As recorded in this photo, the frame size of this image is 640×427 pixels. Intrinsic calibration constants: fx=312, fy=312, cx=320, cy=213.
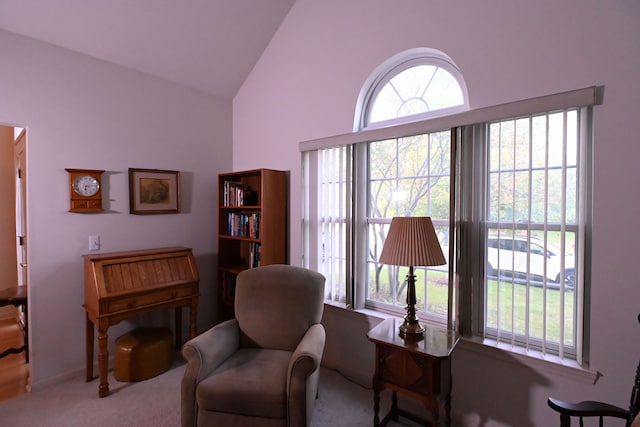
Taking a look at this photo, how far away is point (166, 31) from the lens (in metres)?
2.68

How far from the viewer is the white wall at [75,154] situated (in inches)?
94.6

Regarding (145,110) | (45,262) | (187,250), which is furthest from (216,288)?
(145,110)

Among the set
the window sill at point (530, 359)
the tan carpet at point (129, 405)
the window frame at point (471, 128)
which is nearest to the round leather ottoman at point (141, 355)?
the tan carpet at point (129, 405)

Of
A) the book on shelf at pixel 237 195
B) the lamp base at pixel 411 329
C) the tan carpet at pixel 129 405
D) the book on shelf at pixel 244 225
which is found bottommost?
the tan carpet at pixel 129 405

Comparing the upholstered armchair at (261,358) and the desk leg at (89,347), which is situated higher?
the upholstered armchair at (261,358)

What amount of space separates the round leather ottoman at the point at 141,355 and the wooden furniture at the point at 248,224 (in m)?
0.74

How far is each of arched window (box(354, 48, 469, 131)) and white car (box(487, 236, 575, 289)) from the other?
91 centimetres

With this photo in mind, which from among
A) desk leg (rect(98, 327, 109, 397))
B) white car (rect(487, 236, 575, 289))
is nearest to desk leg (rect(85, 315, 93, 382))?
desk leg (rect(98, 327, 109, 397))

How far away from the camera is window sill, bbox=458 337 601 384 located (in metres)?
1.62

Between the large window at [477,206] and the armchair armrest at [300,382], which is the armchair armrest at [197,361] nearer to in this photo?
the armchair armrest at [300,382]

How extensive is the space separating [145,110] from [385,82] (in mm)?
2243

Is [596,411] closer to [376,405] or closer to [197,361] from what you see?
[376,405]

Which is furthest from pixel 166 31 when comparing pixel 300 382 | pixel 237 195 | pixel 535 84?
pixel 300 382

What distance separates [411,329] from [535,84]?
1566mm
